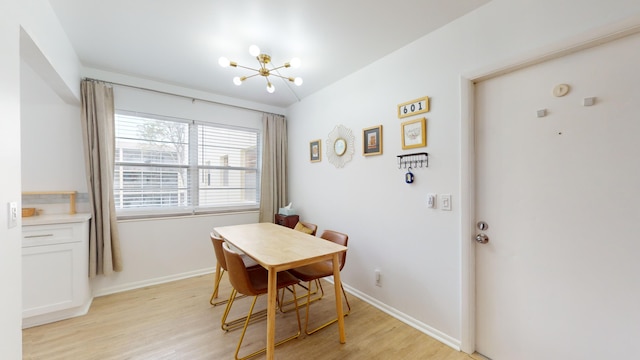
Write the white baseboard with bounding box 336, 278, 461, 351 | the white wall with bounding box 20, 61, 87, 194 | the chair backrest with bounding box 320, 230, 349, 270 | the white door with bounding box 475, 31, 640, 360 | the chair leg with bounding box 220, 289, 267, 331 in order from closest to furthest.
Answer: the white door with bounding box 475, 31, 640, 360
the white baseboard with bounding box 336, 278, 461, 351
the chair leg with bounding box 220, 289, 267, 331
the chair backrest with bounding box 320, 230, 349, 270
the white wall with bounding box 20, 61, 87, 194

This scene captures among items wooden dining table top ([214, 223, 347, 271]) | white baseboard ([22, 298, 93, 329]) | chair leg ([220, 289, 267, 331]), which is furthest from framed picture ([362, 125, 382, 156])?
white baseboard ([22, 298, 93, 329])

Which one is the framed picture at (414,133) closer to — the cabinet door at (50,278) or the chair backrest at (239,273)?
the chair backrest at (239,273)

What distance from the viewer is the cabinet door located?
2.12 metres

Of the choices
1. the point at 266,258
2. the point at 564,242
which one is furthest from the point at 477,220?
the point at 266,258

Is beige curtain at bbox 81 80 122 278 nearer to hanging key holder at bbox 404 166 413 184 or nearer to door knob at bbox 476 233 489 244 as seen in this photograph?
hanging key holder at bbox 404 166 413 184

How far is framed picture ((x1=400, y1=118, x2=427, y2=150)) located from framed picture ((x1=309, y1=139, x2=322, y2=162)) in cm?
131

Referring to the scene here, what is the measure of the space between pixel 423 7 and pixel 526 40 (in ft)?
2.29

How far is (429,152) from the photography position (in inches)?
82.2

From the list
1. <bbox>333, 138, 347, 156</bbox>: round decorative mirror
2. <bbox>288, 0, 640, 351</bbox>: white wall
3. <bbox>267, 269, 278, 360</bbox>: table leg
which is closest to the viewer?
<bbox>288, 0, 640, 351</bbox>: white wall

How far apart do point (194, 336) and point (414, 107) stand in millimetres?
2690

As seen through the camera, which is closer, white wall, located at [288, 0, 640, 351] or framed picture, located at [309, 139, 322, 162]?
white wall, located at [288, 0, 640, 351]

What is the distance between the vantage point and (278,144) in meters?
3.99

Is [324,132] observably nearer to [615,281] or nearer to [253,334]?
[253,334]

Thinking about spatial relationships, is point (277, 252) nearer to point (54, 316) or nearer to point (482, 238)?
point (482, 238)
